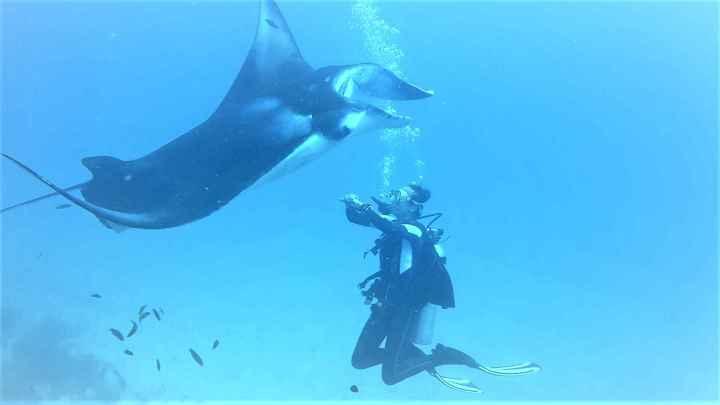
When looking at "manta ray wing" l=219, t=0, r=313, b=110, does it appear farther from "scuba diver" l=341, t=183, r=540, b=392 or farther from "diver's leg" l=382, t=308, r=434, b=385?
"diver's leg" l=382, t=308, r=434, b=385

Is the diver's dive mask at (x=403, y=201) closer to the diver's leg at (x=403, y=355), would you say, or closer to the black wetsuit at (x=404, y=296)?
the black wetsuit at (x=404, y=296)

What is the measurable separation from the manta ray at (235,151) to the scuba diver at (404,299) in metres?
1.08

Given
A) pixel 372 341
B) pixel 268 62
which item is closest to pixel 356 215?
pixel 372 341

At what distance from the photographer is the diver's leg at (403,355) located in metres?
5.55

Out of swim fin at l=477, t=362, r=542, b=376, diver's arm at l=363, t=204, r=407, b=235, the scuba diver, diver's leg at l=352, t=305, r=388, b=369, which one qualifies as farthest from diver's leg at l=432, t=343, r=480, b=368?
diver's arm at l=363, t=204, r=407, b=235

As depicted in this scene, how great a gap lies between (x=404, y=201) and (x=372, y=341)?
1767mm

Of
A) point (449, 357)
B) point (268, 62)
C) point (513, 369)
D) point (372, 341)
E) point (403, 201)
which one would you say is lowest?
point (372, 341)

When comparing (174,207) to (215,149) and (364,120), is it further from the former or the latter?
(364,120)

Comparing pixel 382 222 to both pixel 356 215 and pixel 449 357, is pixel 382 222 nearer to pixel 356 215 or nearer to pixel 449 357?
pixel 356 215

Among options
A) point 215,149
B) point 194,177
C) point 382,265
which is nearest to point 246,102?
point 215,149

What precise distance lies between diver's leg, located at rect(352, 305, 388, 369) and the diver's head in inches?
47.8

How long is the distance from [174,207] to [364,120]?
7.00 ft

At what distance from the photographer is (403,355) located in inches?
220

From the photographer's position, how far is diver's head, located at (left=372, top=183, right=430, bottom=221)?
611 cm
